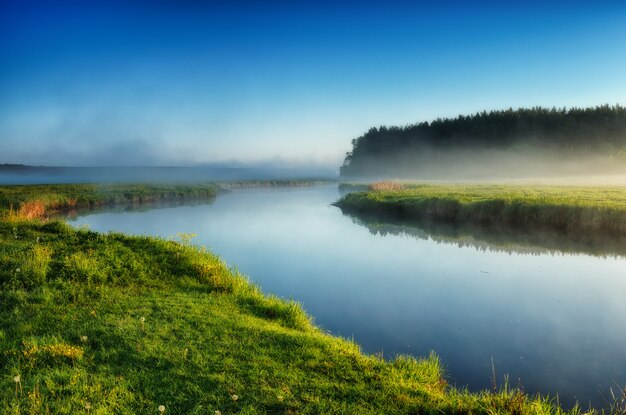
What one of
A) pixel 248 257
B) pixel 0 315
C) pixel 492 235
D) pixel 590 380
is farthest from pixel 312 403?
pixel 492 235

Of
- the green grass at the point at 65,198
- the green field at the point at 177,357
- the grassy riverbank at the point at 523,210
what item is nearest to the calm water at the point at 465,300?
the green field at the point at 177,357

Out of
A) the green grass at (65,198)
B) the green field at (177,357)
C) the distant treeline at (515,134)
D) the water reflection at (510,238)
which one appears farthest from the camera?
the distant treeline at (515,134)

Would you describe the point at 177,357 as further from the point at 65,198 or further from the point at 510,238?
the point at 65,198

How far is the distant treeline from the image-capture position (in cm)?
9644

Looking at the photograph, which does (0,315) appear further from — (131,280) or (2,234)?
(2,234)

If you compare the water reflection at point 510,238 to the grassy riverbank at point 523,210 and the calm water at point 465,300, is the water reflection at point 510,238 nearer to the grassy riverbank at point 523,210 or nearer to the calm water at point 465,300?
the calm water at point 465,300

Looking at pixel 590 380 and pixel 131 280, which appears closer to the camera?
pixel 590 380

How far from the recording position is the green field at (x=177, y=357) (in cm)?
552

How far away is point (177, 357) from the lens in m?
6.78

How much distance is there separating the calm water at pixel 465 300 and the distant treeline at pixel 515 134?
84.0m

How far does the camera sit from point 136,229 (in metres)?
29.5

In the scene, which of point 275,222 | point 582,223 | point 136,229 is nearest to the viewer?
point 582,223

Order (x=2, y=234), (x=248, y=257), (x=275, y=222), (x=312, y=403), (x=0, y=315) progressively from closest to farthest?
(x=312, y=403) → (x=0, y=315) → (x=2, y=234) → (x=248, y=257) → (x=275, y=222)

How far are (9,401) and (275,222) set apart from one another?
29874 millimetres
